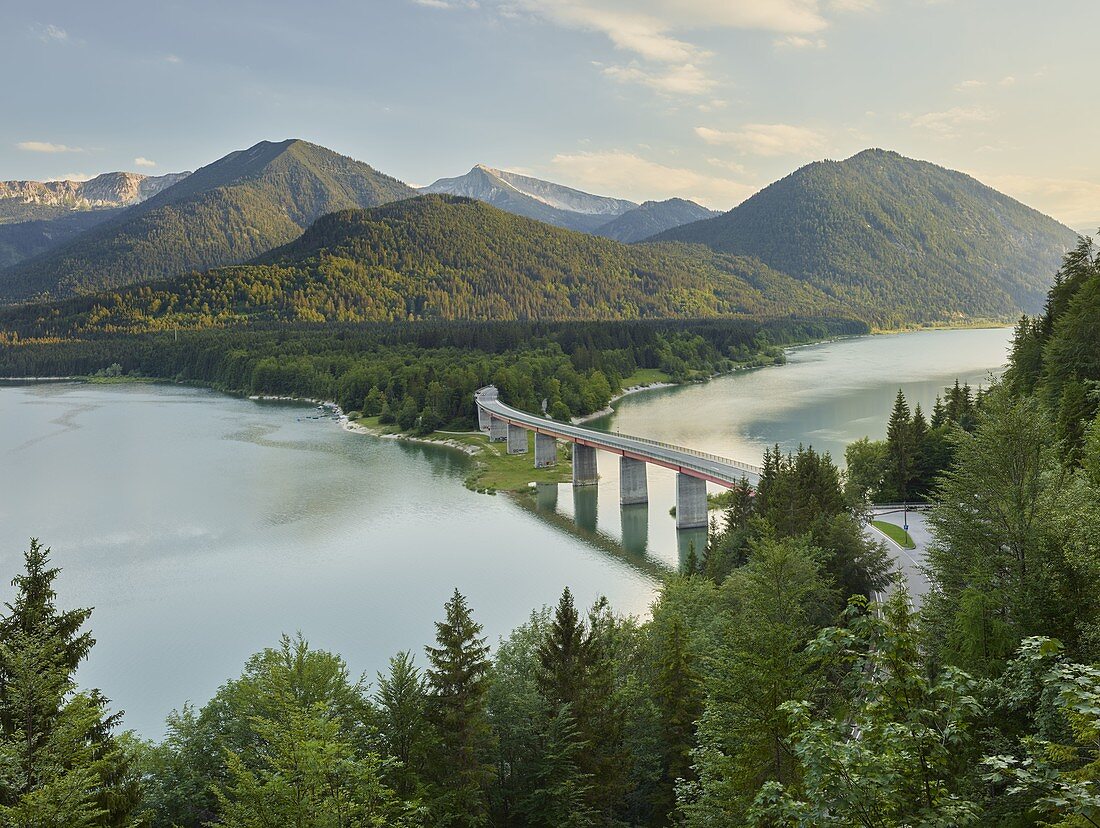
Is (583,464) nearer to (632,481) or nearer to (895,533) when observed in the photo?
(632,481)

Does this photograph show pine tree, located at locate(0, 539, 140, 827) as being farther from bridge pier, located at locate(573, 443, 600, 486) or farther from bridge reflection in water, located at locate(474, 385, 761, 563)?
bridge pier, located at locate(573, 443, 600, 486)

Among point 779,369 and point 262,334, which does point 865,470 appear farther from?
point 262,334

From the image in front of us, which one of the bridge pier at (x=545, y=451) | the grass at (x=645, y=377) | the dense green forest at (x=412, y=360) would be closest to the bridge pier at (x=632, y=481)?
the bridge pier at (x=545, y=451)

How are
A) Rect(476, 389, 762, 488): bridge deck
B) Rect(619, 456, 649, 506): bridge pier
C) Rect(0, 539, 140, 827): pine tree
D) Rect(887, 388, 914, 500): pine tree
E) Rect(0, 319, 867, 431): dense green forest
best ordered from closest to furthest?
Rect(0, 539, 140, 827): pine tree < Rect(887, 388, 914, 500): pine tree < Rect(476, 389, 762, 488): bridge deck < Rect(619, 456, 649, 506): bridge pier < Rect(0, 319, 867, 431): dense green forest

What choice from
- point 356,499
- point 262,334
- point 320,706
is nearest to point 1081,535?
point 320,706

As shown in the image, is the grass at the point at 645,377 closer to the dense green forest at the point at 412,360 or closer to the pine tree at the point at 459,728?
the dense green forest at the point at 412,360

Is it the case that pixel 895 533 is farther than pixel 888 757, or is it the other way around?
pixel 895 533

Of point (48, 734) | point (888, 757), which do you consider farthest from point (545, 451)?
point (888, 757)

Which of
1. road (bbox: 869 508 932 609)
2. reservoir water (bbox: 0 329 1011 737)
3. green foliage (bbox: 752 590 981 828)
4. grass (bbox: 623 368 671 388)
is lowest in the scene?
reservoir water (bbox: 0 329 1011 737)

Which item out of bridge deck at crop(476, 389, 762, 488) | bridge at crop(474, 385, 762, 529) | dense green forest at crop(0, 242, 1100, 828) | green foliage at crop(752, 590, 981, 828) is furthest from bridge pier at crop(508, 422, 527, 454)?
green foliage at crop(752, 590, 981, 828)
